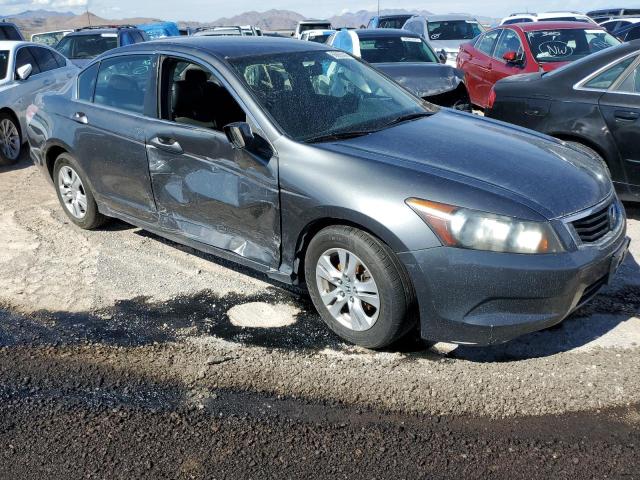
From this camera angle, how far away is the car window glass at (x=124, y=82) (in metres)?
4.88

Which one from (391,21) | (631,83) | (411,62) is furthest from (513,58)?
(391,21)

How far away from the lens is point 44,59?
33.2 ft

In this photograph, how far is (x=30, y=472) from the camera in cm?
287

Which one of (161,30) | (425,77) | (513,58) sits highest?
(513,58)

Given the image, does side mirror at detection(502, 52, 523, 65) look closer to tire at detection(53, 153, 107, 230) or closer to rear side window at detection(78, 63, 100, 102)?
rear side window at detection(78, 63, 100, 102)

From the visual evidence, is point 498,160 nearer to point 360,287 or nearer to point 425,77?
point 360,287

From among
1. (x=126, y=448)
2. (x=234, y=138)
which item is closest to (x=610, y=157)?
(x=234, y=138)

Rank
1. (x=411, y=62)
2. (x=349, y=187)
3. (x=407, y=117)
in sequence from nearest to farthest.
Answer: (x=349, y=187) → (x=407, y=117) → (x=411, y=62)

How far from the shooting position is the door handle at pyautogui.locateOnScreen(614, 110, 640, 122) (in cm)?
542

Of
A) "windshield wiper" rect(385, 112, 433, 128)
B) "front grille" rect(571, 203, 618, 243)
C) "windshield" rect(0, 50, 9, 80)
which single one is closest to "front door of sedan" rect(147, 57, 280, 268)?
"windshield wiper" rect(385, 112, 433, 128)

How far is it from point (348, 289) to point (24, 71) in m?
7.32

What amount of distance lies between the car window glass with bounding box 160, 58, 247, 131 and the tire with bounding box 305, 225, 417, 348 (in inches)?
42.9

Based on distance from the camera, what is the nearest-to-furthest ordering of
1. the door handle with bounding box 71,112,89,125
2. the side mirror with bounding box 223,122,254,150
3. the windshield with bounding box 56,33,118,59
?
the side mirror with bounding box 223,122,254,150
the door handle with bounding box 71,112,89,125
the windshield with bounding box 56,33,118,59

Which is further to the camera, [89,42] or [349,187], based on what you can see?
[89,42]
